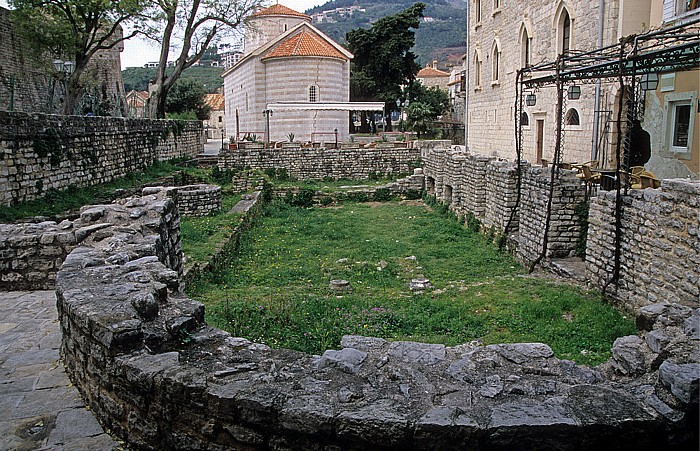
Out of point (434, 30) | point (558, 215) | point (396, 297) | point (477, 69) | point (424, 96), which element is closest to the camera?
point (396, 297)

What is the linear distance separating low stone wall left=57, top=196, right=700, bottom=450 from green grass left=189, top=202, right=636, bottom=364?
2045mm

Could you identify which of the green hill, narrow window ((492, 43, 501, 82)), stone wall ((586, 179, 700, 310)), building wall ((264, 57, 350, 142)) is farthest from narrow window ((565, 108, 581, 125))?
the green hill

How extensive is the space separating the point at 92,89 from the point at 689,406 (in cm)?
3523

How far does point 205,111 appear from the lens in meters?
49.9

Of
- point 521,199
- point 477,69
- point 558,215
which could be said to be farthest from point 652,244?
point 477,69

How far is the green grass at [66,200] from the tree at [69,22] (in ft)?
22.3

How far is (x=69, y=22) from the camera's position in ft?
73.8

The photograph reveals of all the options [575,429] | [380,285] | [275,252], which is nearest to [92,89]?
[275,252]

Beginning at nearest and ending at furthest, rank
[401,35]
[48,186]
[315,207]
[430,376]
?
[430,376] → [48,186] → [315,207] → [401,35]

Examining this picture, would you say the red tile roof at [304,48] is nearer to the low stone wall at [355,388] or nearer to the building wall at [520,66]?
the building wall at [520,66]

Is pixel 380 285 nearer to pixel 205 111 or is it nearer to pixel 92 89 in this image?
pixel 92 89

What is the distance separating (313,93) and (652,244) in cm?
2964

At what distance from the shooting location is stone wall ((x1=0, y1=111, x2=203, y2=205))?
Result: 11805mm

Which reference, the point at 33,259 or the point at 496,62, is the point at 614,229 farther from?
the point at 496,62
